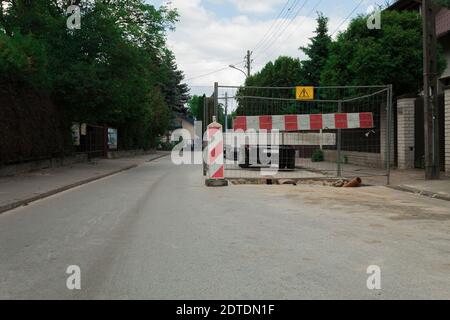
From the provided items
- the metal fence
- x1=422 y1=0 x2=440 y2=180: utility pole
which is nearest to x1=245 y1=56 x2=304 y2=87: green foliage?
the metal fence

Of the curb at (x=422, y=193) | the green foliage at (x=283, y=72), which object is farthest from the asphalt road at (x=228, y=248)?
the green foliage at (x=283, y=72)

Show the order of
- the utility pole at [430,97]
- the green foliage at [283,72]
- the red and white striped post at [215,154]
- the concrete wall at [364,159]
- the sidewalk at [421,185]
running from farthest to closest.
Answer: the green foliage at [283,72], the concrete wall at [364,159], the utility pole at [430,97], the red and white striped post at [215,154], the sidewalk at [421,185]

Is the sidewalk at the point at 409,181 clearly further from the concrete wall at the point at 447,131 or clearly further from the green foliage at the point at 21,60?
the green foliage at the point at 21,60

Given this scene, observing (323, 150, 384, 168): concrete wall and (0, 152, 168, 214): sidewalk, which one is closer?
(0, 152, 168, 214): sidewalk

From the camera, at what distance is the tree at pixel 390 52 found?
20422 millimetres

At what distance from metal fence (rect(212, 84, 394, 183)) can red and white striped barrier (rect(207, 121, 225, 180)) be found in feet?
4.04

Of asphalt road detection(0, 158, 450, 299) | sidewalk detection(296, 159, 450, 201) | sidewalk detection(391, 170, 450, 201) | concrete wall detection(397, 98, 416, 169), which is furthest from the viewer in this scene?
concrete wall detection(397, 98, 416, 169)

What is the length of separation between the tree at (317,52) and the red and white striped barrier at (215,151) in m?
25.7

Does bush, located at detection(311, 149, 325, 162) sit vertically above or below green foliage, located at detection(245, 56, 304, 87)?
below

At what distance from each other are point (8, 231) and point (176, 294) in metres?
4.85

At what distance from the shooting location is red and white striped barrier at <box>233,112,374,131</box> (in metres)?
16.6

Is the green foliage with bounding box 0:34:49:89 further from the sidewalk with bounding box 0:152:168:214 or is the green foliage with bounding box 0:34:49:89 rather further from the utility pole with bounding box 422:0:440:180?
the utility pole with bounding box 422:0:440:180

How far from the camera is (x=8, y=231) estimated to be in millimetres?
8609
